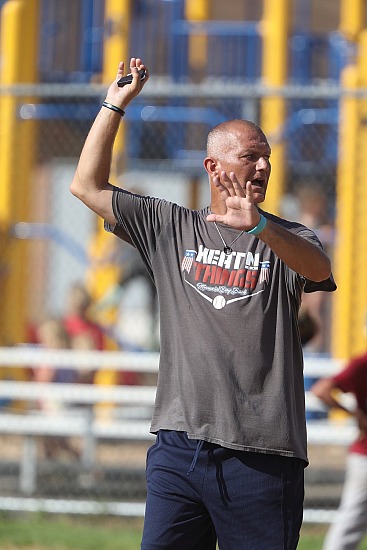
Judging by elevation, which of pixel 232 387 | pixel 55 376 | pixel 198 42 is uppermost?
pixel 198 42

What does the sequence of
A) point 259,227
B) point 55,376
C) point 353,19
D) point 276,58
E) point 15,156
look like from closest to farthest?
point 259,227 < point 15,156 < point 55,376 < point 276,58 < point 353,19

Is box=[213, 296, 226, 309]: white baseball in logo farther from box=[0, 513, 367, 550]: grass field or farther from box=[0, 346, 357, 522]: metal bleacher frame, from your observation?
box=[0, 346, 357, 522]: metal bleacher frame

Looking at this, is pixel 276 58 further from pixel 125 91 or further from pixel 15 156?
pixel 125 91

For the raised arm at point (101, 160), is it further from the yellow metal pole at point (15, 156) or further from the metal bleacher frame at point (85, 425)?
the yellow metal pole at point (15, 156)

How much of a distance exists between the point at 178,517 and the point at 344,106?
676 centimetres

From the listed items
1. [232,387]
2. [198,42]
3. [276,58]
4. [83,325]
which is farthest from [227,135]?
[198,42]

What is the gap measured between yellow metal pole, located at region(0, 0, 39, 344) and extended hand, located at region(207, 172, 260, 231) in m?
5.45

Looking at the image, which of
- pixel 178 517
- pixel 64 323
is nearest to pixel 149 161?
pixel 64 323

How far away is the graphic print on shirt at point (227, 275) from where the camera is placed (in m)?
3.61

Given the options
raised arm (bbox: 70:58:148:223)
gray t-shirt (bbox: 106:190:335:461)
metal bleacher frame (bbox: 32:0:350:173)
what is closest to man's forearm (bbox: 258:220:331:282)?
gray t-shirt (bbox: 106:190:335:461)

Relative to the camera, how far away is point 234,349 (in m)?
3.59

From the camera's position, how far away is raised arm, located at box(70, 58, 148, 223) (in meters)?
3.82

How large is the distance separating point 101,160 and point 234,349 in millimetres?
838

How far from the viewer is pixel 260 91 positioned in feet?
24.5
